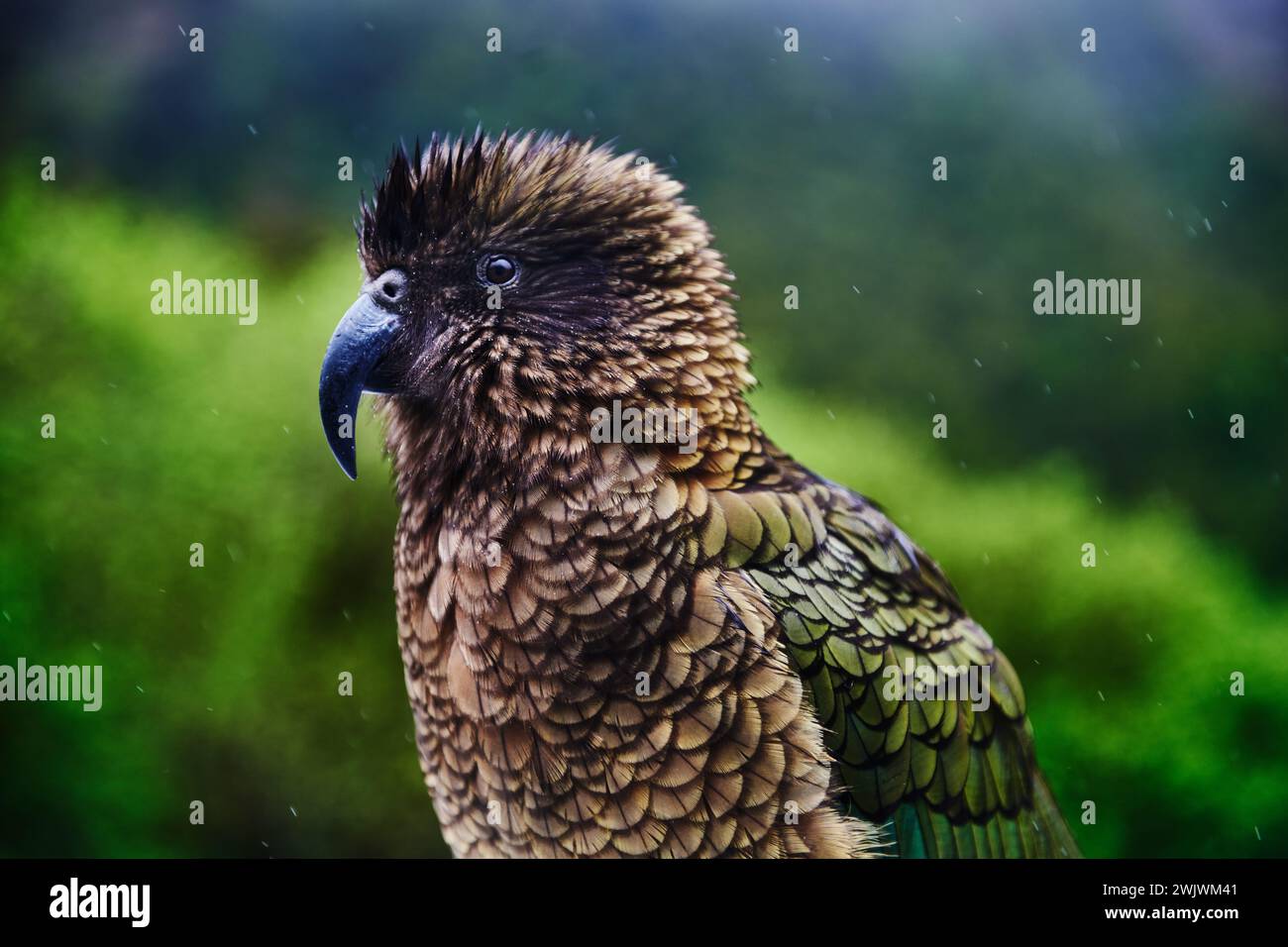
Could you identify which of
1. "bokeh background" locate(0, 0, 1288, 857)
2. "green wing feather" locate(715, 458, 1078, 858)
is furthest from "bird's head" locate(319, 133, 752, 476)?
"bokeh background" locate(0, 0, 1288, 857)

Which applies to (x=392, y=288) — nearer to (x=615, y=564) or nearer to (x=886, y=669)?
(x=615, y=564)

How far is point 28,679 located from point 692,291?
5.60ft

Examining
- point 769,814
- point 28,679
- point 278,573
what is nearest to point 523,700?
point 769,814

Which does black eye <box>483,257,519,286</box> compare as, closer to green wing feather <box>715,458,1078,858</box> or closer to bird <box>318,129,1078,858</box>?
bird <box>318,129,1078,858</box>

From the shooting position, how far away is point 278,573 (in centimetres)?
215

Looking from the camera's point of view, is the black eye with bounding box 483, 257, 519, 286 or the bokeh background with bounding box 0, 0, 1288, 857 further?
the bokeh background with bounding box 0, 0, 1288, 857

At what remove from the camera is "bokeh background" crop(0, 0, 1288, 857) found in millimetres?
2072

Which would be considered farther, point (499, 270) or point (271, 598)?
point (271, 598)

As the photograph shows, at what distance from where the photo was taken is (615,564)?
57.5 inches

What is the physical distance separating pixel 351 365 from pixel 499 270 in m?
0.28

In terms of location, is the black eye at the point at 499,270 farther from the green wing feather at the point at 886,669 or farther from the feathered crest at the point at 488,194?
the green wing feather at the point at 886,669

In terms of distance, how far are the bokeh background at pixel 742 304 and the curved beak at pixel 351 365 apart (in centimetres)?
66

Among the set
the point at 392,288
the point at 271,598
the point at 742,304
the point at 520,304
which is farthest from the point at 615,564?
the point at 271,598
